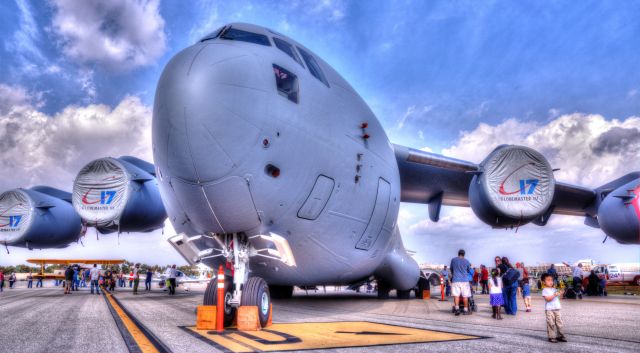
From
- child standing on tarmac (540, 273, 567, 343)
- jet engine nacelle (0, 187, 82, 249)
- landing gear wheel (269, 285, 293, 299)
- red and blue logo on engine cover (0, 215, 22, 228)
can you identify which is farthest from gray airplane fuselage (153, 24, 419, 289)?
red and blue logo on engine cover (0, 215, 22, 228)

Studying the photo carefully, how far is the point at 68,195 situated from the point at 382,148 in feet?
43.8

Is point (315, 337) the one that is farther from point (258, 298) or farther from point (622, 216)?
point (622, 216)

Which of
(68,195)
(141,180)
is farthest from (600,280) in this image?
(68,195)

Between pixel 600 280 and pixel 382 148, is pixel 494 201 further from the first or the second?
pixel 600 280

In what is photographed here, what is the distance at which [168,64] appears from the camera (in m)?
6.31

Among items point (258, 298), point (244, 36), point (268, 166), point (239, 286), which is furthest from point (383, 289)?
point (244, 36)

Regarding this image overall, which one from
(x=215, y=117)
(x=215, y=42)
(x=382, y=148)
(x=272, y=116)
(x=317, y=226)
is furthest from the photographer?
(x=382, y=148)

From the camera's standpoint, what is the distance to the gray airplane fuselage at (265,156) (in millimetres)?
5801

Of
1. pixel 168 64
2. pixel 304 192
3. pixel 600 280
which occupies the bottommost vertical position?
pixel 600 280

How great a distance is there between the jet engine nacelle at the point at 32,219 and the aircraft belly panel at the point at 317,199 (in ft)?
41.4

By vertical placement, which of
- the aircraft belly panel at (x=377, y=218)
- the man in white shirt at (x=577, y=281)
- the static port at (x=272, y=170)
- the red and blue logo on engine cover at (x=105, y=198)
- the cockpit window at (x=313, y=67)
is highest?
the cockpit window at (x=313, y=67)

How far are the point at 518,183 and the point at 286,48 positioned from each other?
7522 millimetres

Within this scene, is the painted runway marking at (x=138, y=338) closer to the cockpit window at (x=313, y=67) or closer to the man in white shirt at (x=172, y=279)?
the cockpit window at (x=313, y=67)

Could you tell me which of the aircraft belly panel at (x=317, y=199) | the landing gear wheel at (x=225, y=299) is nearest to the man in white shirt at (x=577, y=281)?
the aircraft belly panel at (x=317, y=199)
